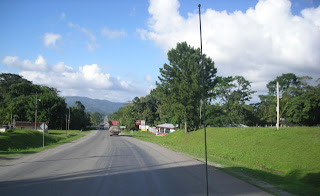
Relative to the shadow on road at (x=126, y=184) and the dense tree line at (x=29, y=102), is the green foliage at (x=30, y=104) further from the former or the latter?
the shadow on road at (x=126, y=184)

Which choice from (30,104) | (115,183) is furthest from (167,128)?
(115,183)

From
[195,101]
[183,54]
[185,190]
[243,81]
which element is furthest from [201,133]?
[243,81]

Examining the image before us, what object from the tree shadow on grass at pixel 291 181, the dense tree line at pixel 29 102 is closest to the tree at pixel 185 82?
the tree shadow on grass at pixel 291 181

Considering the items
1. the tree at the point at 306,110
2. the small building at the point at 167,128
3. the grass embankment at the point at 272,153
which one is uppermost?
the tree at the point at 306,110

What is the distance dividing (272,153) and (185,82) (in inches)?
856

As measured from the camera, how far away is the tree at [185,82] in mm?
39344

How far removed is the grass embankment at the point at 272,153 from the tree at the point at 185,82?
1087 cm

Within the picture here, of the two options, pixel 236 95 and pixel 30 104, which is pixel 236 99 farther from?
pixel 30 104

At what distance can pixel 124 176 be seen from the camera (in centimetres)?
1034

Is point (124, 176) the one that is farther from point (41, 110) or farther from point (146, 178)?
point (41, 110)

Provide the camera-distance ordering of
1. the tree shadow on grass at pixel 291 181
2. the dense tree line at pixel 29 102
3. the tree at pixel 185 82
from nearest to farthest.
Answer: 1. the tree shadow on grass at pixel 291 181
2. the tree at pixel 185 82
3. the dense tree line at pixel 29 102

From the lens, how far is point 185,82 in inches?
1567

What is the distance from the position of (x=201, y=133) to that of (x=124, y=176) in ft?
96.5

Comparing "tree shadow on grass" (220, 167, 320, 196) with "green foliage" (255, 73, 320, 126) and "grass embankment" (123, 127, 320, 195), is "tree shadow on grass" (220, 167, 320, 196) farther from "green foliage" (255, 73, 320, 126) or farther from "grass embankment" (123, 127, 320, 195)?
Answer: "green foliage" (255, 73, 320, 126)
